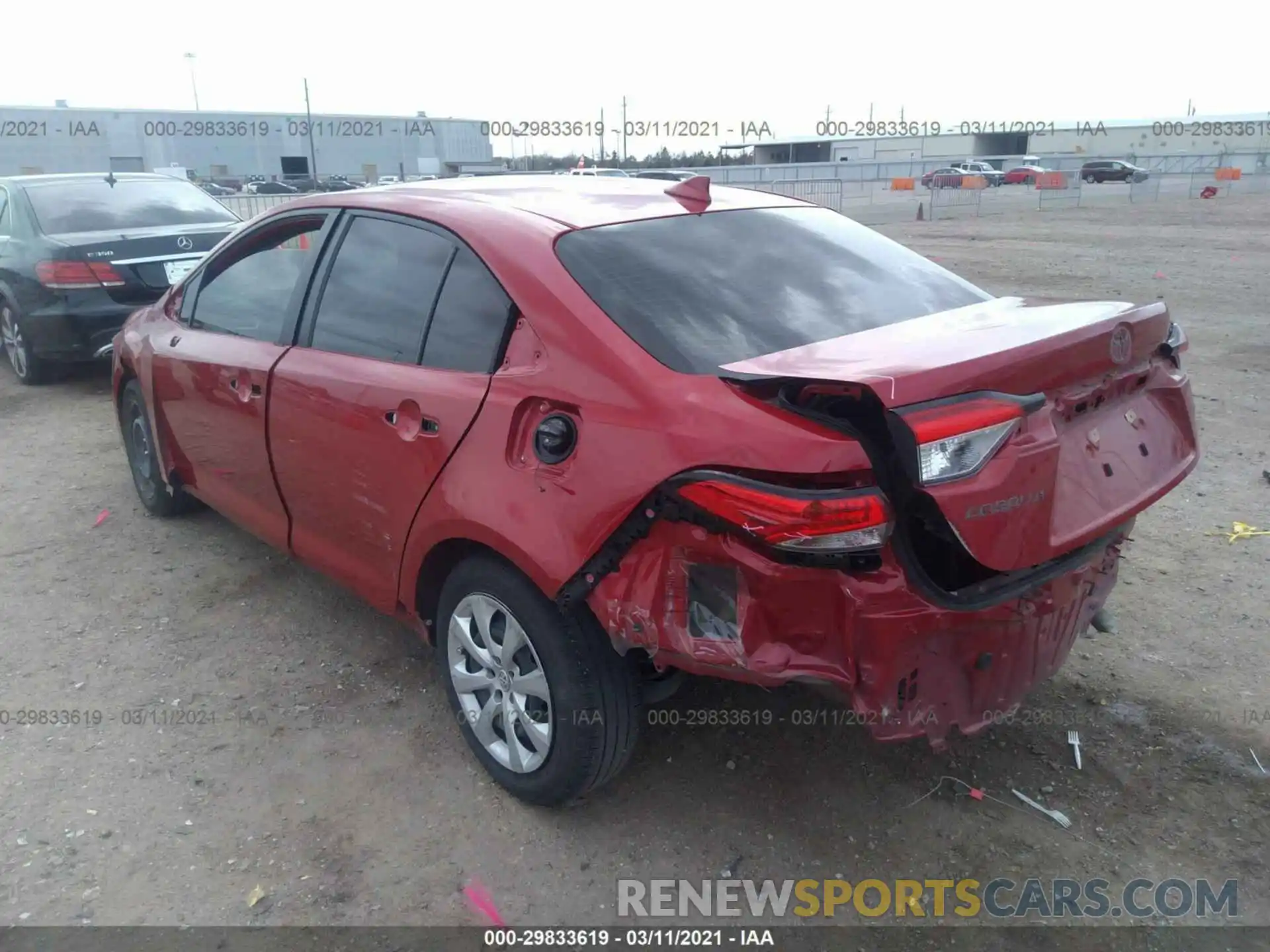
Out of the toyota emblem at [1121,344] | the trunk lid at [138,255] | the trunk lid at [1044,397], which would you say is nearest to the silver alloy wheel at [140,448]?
the trunk lid at [138,255]

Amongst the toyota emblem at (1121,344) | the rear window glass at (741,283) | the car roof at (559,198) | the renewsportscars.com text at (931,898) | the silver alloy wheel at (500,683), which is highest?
the car roof at (559,198)

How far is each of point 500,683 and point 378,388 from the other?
1.02m

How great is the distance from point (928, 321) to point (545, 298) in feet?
3.69

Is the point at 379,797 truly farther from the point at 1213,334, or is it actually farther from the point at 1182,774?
the point at 1213,334

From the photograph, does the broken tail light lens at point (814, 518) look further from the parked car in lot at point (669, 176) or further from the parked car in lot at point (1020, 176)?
the parked car in lot at point (1020, 176)

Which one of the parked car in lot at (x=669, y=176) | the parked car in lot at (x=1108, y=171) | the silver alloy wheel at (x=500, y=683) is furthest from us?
the parked car in lot at (x=1108, y=171)

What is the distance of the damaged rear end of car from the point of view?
210 cm

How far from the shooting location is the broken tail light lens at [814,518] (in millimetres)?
2068

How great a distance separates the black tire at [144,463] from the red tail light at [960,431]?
408 centimetres

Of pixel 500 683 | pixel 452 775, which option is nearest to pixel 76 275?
pixel 452 775

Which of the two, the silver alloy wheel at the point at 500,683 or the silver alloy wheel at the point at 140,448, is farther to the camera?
the silver alloy wheel at the point at 140,448

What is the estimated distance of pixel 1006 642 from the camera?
241cm

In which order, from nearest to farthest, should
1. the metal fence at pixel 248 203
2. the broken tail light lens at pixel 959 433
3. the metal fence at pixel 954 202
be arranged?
the broken tail light lens at pixel 959 433 < the metal fence at pixel 248 203 < the metal fence at pixel 954 202

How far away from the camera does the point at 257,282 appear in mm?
3918
